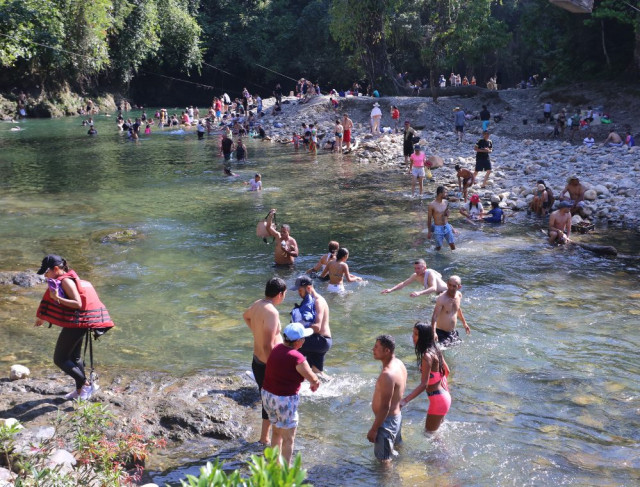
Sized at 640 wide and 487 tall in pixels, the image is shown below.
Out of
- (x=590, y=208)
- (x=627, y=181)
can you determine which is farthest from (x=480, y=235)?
(x=627, y=181)

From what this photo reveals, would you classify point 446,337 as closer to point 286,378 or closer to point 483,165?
point 286,378

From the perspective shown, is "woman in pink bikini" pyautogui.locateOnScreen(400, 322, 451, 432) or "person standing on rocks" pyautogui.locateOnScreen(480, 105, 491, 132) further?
"person standing on rocks" pyautogui.locateOnScreen(480, 105, 491, 132)

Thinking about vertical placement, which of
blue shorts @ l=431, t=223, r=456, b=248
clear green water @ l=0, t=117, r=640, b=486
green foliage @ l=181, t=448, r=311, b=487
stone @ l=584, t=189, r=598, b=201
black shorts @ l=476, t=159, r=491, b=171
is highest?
black shorts @ l=476, t=159, r=491, b=171

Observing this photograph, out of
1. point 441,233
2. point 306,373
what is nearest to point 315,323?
point 306,373

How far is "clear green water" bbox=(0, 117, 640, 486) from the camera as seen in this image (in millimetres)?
7250

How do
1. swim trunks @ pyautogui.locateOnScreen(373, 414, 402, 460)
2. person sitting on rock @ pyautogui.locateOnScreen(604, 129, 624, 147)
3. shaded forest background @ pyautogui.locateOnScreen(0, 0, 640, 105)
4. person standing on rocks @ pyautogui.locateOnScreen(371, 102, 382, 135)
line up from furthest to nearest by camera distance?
shaded forest background @ pyautogui.locateOnScreen(0, 0, 640, 105) → person standing on rocks @ pyautogui.locateOnScreen(371, 102, 382, 135) → person sitting on rock @ pyautogui.locateOnScreen(604, 129, 624, 147) → swim trunks @ pyautogui.locateOnScreen(373, 414, 402, 460)

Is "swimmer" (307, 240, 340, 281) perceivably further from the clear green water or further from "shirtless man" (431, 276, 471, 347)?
"shirtless man" (431, 276, 471, 347)

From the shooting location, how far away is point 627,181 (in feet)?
64.2

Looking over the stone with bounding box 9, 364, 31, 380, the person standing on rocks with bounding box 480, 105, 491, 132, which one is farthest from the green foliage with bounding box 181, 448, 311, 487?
the person standing on rocks with bounding box 480, 105, 491, 132

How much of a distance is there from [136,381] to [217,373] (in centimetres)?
109

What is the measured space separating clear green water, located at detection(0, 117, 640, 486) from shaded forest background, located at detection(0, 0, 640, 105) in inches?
418

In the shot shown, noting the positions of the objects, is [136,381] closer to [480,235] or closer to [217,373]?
[217,373]

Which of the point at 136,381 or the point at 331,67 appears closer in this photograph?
the point at 136,381

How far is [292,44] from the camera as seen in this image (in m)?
61.2
